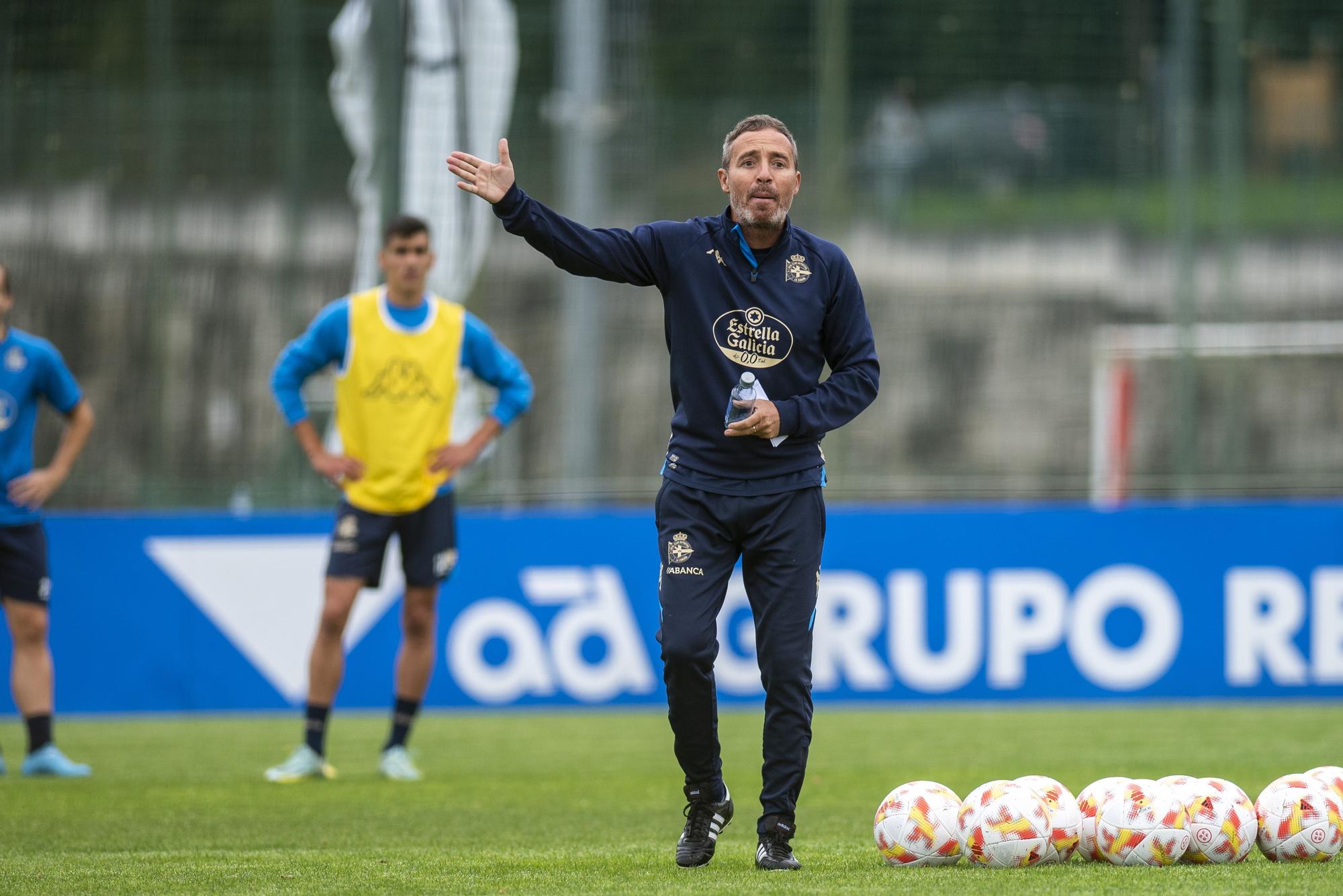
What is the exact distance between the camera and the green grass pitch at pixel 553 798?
196 inches

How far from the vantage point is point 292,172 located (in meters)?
13.4

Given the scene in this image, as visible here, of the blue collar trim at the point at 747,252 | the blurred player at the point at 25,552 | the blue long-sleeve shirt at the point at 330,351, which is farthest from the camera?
the blurred player at the point at 25,552

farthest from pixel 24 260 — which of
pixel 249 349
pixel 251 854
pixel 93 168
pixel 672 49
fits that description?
pixel 251 854

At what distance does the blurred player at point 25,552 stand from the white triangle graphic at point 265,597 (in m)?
2.89

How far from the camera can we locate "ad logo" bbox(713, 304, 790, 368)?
531 centimetres

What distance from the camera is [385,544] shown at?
8.35m

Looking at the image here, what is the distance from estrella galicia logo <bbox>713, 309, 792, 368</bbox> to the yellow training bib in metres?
3.30

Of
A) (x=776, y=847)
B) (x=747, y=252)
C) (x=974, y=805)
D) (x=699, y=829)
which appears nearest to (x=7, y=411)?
(x=747, y=252)

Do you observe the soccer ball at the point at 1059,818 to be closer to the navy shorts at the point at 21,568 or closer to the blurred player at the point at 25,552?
the blurred player at the point at 25,552

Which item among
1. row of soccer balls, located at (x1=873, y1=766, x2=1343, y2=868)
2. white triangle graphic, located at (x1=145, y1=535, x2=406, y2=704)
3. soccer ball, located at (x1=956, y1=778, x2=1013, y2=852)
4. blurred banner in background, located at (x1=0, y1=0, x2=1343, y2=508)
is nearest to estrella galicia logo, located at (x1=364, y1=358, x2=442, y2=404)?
white triangle graphic, located at (x1=145, y1=535, x2=406, y2=704)

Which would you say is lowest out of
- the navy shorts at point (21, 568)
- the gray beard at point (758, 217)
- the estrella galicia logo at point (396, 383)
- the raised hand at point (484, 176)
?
the navy shorts at point (21, 568)

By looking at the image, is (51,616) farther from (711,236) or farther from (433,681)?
(711,236)

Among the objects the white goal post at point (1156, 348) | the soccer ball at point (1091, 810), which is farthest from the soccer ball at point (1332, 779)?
the white goal post at point (1156, 348)

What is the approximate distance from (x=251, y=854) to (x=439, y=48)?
864cm
